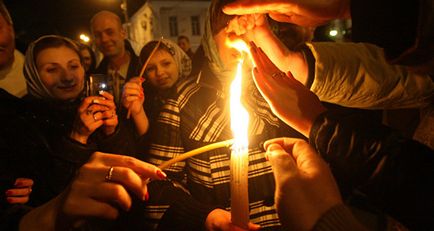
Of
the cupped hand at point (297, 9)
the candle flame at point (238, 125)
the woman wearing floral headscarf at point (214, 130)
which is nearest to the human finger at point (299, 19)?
the cupped hand at point (297, 9)

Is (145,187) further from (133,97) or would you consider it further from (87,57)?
(87,57)

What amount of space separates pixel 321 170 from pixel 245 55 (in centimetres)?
149

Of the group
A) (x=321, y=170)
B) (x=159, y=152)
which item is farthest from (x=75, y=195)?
(x=159, y=152)

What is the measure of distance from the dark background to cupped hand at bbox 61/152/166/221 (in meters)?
24.5

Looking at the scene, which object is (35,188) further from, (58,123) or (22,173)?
(58,123)

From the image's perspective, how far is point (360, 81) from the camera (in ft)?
6.59

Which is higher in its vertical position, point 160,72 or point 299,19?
point 299,19

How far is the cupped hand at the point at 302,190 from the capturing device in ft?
3.42

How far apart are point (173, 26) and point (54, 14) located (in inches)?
603

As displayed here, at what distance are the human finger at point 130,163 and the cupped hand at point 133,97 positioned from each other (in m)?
1.88

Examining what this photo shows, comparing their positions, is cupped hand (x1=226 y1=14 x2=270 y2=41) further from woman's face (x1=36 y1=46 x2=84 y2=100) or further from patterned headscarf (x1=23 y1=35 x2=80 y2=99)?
patterned headscarf (x1=23 y1=35 x2=80 y2=99)

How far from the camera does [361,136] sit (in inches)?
48.8

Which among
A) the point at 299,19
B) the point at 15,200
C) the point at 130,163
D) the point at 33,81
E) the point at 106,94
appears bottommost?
the point at 15,200

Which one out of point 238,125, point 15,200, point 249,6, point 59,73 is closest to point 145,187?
point 238,125
